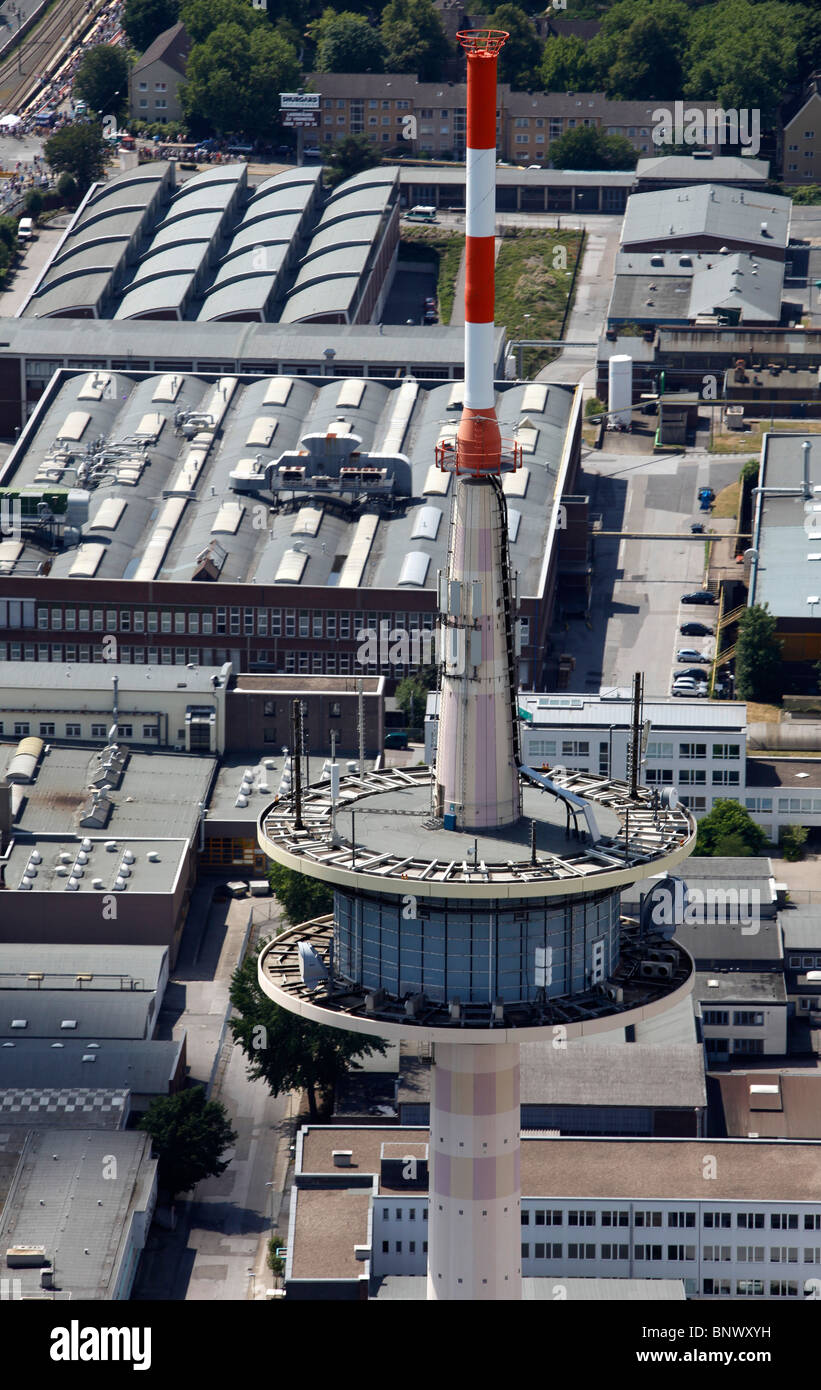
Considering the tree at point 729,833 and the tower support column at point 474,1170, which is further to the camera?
the tree at point 729,833

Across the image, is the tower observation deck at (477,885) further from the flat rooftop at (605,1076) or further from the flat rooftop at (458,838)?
the flat rooftop at (605,1076)

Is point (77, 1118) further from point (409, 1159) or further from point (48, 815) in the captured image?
point (48, 815)

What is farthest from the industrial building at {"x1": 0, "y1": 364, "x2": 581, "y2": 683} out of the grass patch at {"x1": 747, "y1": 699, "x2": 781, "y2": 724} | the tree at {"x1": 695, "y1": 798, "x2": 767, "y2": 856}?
the tree at {"x1": 695, "y1": 798, "x2": 767, "y2": 856}

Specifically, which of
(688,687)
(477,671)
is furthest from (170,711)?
(477,671)

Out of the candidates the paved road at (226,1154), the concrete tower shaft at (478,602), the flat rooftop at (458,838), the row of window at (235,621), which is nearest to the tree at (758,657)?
the row of window at (235,621)

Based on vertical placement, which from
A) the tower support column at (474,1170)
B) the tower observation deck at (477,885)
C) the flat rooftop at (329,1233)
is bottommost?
the flat rooftop at (329,1233)

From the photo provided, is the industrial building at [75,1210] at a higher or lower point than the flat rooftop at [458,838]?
lower

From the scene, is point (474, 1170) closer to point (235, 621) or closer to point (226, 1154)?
point (226, 1154)
